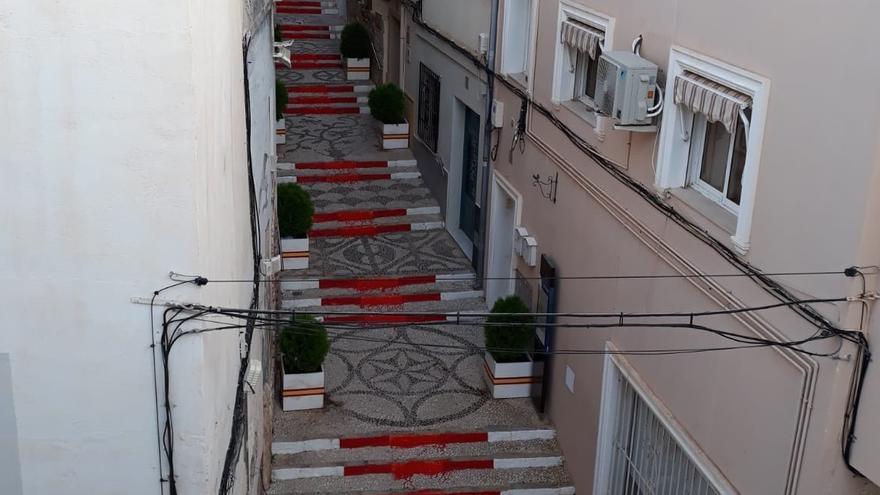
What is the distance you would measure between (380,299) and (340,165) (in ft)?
14.8

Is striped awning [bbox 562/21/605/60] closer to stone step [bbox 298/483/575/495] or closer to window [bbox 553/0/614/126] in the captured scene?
window [bbox 553/0/614/126]

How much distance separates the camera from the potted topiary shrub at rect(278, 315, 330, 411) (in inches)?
441

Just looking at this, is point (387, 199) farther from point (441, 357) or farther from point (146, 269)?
point (146, 269)

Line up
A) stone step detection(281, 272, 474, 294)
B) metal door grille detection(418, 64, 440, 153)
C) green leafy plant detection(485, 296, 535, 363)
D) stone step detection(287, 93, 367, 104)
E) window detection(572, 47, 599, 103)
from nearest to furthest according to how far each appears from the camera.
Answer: window detection(572, 47, 599, 103) < green leafy plant detection(485, 296, 535, 363) < stone step detection(281, 272, 474, 294) < metal door grille detection(418, 64, 440, 153) < stone step detection(287, 93, 367, 104)

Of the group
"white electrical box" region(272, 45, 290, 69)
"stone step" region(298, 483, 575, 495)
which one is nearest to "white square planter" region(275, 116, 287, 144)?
"white electrical box" region(272, 45, 290, 69)

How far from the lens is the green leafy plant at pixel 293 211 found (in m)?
14.2

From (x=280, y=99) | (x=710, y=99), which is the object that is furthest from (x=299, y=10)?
(x=710, y=99)

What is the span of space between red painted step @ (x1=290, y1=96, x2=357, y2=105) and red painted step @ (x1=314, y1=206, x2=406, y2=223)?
5513 mm

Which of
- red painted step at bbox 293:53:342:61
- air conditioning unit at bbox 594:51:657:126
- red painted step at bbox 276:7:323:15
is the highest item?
air conditioning unit at bbox 594:51:657:126

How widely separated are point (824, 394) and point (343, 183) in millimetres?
12533

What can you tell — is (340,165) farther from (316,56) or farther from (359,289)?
(316,56)

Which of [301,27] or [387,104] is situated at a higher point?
[301,27]

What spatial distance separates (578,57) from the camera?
10.2 m

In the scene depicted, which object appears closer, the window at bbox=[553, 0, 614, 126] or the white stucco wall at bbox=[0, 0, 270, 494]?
the white stucco wall at bbox=[0, 0, 270, 494]
